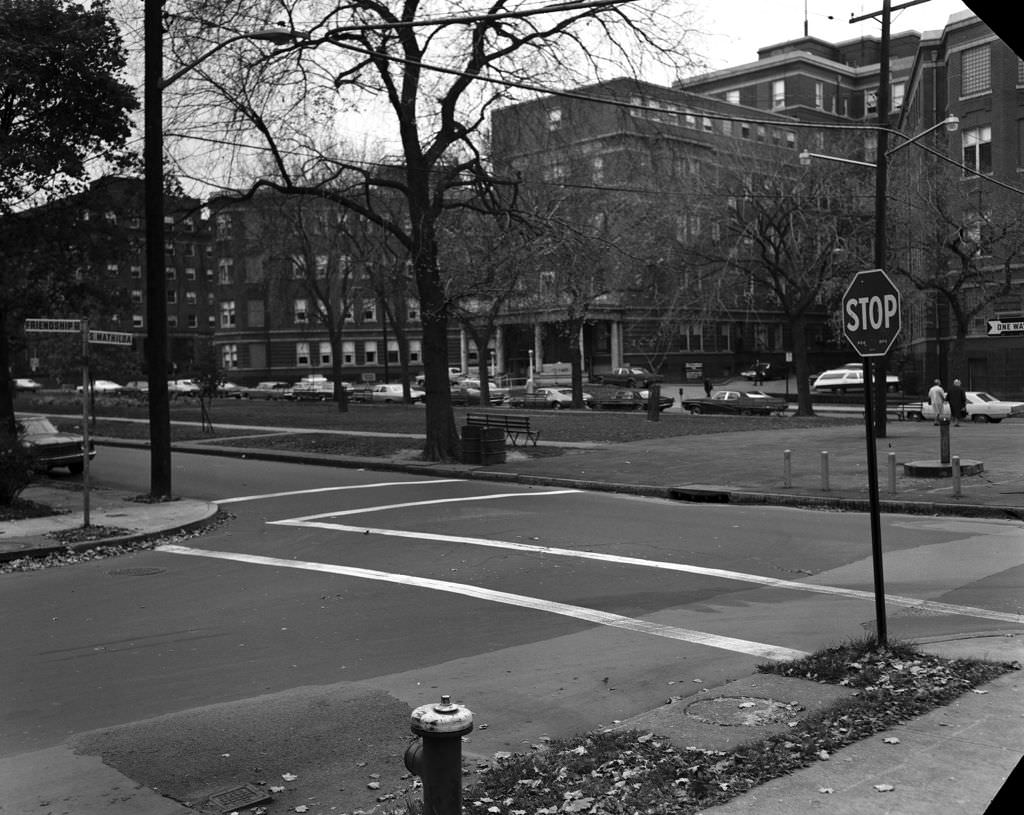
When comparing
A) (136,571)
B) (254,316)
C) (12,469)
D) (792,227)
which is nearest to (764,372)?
(792,227)

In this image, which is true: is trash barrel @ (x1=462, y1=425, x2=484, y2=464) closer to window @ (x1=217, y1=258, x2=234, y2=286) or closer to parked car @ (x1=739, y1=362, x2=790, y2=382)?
parked car @ (x1=739, y1=362, x2=790, y2=382)

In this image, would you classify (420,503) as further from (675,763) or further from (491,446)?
(675,763)

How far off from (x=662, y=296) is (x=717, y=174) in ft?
19.5

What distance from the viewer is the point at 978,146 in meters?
48.6

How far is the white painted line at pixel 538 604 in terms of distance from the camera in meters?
7.75

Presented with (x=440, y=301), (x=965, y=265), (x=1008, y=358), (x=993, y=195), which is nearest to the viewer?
(x=440, y=301)

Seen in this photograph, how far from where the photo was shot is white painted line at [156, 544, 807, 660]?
25.4 ft

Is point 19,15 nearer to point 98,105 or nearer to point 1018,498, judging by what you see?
point 98,105

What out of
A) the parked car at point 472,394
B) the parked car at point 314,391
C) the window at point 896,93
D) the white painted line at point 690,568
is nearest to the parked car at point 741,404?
the parked car at point 472,394

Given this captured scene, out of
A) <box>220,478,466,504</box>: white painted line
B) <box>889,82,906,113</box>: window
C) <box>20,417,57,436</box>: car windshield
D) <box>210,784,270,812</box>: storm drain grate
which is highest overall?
<box>889,82,906,113</box>: window

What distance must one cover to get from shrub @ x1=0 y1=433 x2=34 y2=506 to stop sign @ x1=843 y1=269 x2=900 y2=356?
1444 centimetres

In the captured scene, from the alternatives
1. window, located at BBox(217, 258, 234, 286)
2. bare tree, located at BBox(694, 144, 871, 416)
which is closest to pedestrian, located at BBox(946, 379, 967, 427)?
bare tree, located at BBox(694, 144, 871, 416)

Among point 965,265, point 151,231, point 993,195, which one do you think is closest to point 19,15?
point 151,231

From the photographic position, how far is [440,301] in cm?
2442
